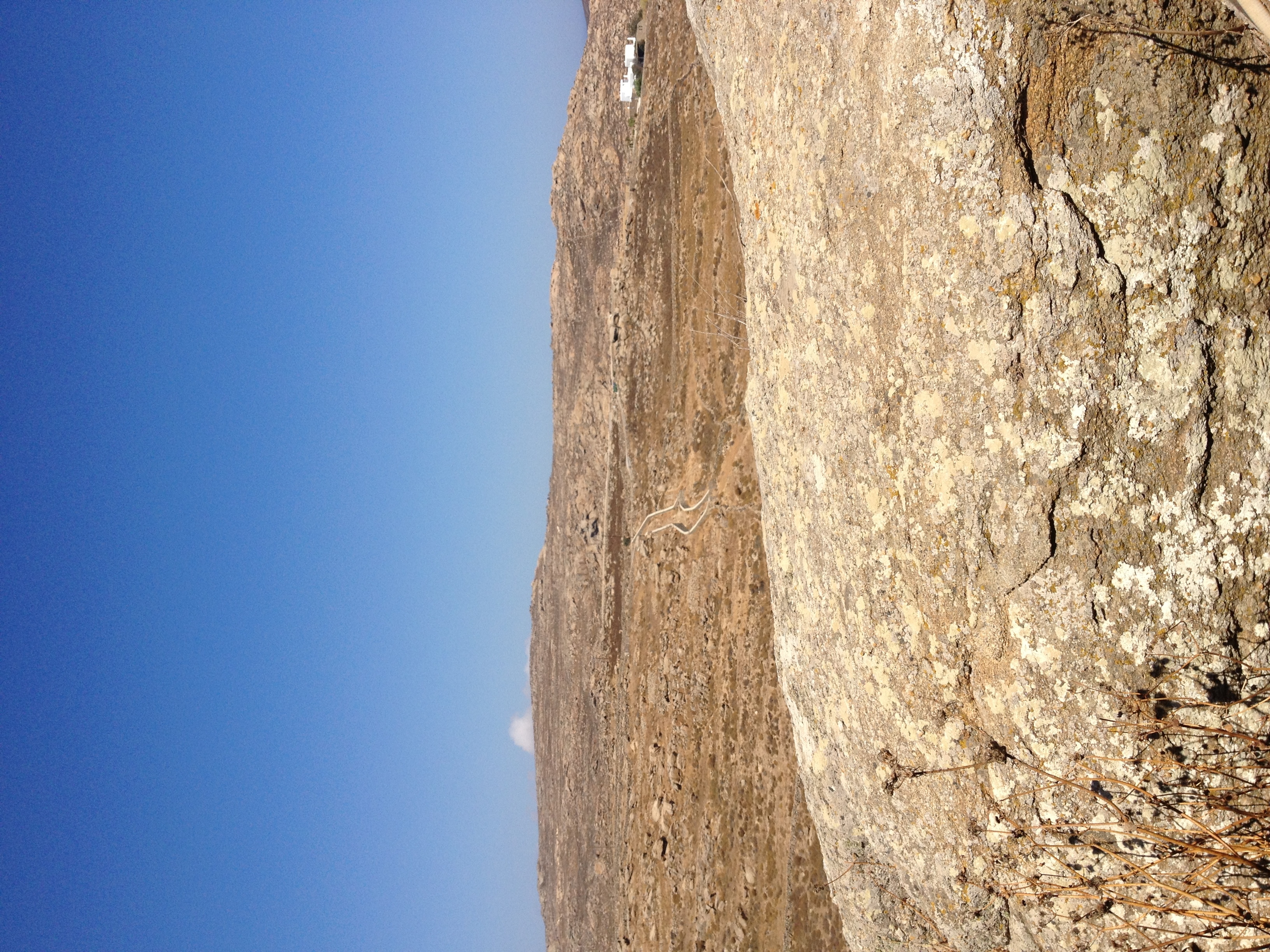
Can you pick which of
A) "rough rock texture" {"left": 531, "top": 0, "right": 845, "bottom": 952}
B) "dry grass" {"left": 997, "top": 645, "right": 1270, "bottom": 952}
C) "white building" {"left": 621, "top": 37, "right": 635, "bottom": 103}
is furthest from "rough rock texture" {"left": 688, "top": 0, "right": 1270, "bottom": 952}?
"white building" {"left": 621, "top": 37, "right": 635, "bottom": 103}

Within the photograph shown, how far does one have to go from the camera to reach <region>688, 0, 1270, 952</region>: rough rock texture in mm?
3408

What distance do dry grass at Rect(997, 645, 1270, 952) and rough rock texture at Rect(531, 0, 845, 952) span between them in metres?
4.45

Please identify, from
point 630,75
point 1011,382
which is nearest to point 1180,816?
point 1011,382

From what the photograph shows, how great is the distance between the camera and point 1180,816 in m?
3.51

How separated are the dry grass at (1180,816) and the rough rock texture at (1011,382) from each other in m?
0.10

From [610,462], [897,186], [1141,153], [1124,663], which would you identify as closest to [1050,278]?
[1141,153]

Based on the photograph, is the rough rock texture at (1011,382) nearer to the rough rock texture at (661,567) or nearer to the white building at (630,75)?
the rough rock texture at (661,567)

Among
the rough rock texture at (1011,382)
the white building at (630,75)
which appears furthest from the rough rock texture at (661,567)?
the rough rock texture at (1011,382)

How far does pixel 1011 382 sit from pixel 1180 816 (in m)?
2.03

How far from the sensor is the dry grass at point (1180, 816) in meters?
3.33

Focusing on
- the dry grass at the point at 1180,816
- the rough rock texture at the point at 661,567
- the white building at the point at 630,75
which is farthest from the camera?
the white building at the point at 630,75

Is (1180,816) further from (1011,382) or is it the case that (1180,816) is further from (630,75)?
(630,75)

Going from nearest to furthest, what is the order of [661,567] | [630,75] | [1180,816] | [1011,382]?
[1180,816] → [1011,382] → [661,567] → [630,75]

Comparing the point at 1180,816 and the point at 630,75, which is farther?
the point at 630,75
